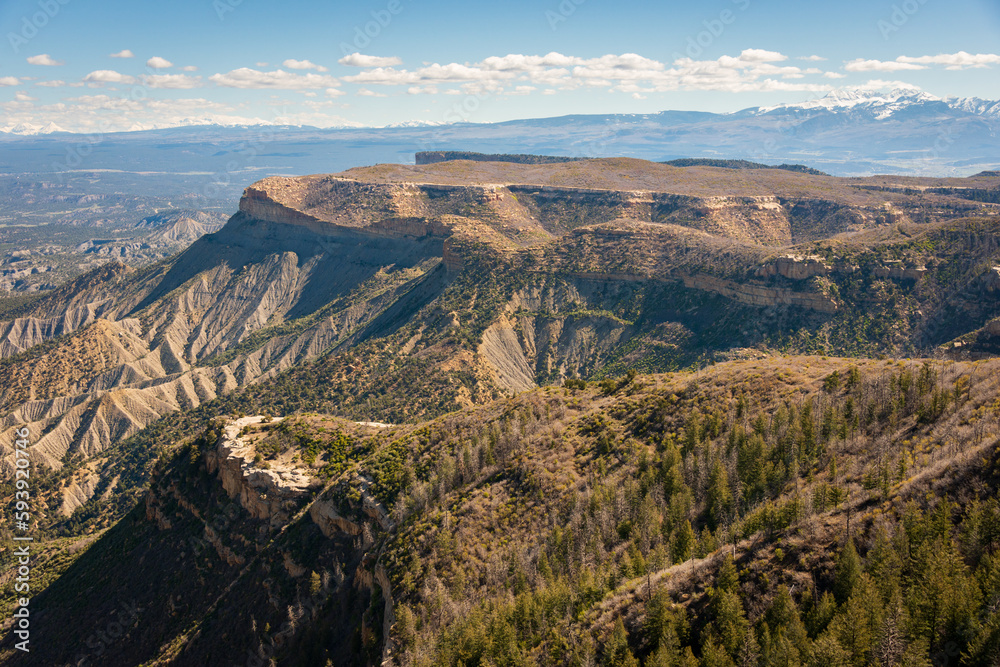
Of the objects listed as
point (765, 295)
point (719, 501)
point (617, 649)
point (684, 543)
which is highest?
point (765, 295)

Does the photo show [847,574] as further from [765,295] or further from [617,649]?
[765,295]

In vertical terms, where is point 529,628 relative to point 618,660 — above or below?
below

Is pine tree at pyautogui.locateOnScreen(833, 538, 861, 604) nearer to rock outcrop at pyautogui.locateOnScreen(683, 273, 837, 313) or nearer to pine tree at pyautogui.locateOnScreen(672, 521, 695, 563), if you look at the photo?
pine tree at pyautogui.locateOnScreen(672, 521, 695, 563)

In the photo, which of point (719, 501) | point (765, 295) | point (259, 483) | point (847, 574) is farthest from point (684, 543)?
point (765, 295)

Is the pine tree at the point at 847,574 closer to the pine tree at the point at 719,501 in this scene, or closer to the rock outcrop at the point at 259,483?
the pine tree at the point at 719,501

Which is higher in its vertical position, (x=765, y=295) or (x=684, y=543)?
(x=765, y=295)

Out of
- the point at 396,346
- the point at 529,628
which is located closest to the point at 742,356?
the point at 396,346

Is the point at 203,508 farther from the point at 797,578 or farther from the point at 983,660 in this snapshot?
the point at 983,660

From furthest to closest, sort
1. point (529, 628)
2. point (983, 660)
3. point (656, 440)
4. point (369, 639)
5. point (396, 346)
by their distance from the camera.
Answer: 1. point (396, 346)
2. point (656, 440)
3. point (369, 639)
4. point (529, 628)
5. point (983, 660)

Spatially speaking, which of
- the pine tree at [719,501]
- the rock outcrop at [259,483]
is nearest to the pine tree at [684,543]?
the pine tree at [719,501]

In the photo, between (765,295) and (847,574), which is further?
(765,295)

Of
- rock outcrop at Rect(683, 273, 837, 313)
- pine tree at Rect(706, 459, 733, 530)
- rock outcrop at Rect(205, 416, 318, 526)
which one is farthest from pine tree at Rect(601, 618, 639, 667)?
rock outcrop at Rect(683, 273, 837, 313)
